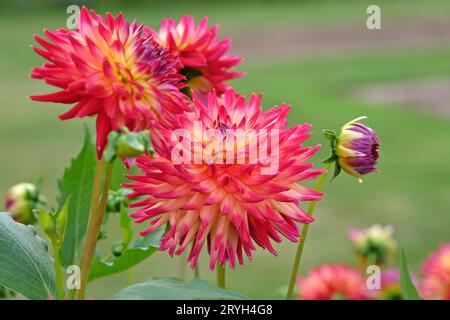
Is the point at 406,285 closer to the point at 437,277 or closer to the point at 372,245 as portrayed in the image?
the point at 437,277

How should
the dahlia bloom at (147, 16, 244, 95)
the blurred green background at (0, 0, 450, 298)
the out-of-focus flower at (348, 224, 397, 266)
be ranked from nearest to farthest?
the dahlia bloom at (147, 16, 244, 95) → the out-of-focus flower at (348, 224, 397, 266) → the blurred green background at (0, 0, 450, 298)

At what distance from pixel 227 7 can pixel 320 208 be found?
→ 24.5 ft

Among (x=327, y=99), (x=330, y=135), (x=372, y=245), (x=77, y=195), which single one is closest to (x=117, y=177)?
(x=77, y=195)

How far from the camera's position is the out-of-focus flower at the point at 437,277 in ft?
2.35

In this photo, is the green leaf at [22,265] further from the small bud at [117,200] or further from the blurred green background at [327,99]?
the blurred green background at [327,99]

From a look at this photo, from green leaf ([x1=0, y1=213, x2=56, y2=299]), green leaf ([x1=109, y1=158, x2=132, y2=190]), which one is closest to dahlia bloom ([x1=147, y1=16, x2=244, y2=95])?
green leaf ([x1=109, y1=158, x2=132, y2=190])

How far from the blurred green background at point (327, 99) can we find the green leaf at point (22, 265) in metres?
0.21

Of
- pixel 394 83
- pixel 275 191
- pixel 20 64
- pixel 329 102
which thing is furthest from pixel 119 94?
pixel 20 64

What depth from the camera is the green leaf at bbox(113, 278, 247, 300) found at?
405mm

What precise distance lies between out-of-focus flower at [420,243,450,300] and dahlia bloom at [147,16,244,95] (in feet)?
0.85

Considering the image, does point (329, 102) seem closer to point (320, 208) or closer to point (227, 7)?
point (320, 208)

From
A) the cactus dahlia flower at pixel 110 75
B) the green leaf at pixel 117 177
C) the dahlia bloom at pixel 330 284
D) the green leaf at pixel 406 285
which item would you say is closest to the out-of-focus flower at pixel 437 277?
the dahlia bloom at pixel 330 284

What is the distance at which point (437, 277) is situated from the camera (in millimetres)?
732

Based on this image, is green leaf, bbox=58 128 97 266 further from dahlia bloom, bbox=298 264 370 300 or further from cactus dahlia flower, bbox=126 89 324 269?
dahlia bloom, bbox=298 264 370 300
